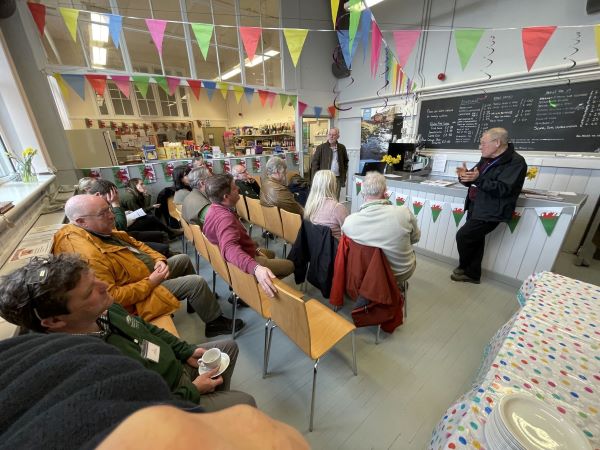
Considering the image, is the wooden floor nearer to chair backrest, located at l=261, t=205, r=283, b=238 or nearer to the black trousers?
the black trousers

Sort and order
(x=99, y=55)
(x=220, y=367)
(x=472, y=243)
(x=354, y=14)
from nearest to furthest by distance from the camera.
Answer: (x=220, y=367) < (x=472, y=243) < (x=354, y=14) < (x=99, y=55)

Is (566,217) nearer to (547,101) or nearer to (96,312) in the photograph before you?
(547,101)

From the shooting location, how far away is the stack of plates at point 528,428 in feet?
1.58

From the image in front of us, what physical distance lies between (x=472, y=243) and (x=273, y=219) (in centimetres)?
201

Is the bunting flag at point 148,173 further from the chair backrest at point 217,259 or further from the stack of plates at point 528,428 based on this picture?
the stack of plates at point 528,428

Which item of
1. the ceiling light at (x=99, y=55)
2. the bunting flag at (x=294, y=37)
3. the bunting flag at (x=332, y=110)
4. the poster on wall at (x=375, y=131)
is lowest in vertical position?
the poster on wall at (x=375, y=131)

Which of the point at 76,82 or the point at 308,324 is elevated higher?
the point at 76,82

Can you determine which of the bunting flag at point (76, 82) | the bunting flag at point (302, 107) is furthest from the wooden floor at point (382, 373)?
the bunting flag at point (302, 107)

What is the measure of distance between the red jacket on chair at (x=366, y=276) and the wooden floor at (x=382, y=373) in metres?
0.29

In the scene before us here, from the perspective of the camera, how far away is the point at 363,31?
2943mm

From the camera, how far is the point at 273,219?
2539 millimetres

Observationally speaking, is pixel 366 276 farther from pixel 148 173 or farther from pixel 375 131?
pixel 375 131

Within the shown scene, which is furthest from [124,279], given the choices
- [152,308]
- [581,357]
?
[581,357]

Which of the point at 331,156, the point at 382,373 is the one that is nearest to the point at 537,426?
the point at 382,373
